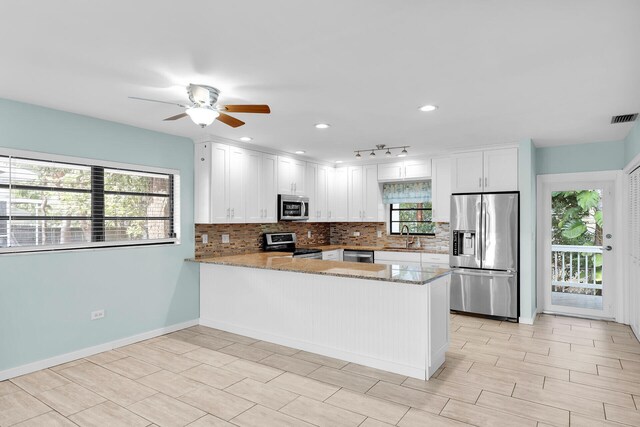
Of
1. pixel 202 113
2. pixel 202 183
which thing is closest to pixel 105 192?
pixel 202 183

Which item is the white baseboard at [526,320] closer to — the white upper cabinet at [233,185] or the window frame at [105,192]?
the white upper cabinet at [233,185]

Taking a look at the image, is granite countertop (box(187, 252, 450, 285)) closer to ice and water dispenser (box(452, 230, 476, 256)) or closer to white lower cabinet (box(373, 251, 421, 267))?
ice and water dispenser (box(452, 230, 476, 256))

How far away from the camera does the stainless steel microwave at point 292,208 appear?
19.0 feet

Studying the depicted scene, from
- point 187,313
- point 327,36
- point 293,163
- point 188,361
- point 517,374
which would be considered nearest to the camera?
point 327,36

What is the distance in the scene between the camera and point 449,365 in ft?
11.8

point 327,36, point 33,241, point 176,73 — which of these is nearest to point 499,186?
point 327,36

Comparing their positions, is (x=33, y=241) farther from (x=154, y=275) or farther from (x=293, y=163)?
(x=293, y=163)

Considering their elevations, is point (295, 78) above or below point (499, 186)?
above

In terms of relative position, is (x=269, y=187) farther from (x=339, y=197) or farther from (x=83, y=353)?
(x=83, y=353)

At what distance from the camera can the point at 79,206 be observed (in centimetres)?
388

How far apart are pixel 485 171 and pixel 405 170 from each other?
135cm

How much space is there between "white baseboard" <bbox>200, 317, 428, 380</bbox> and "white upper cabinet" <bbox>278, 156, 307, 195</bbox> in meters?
2.11

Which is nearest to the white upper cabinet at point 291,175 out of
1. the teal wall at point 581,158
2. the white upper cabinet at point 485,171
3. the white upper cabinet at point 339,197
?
the white upper cabinet at point 339,197

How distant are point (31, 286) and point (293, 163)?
3704mm
